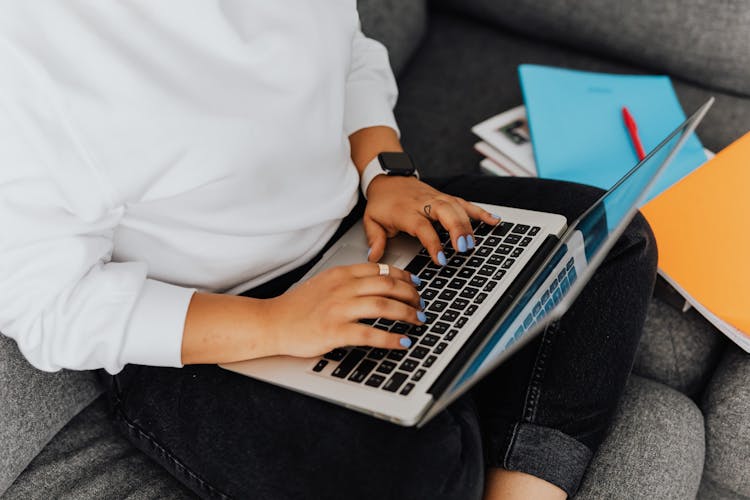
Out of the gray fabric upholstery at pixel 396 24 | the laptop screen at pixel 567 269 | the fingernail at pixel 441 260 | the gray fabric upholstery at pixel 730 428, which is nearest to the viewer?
the laptop screen at pixel 567 269

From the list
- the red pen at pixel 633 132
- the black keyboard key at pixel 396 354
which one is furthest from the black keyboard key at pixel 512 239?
the red pen at pixel 633 132

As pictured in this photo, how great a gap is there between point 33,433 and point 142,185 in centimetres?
35

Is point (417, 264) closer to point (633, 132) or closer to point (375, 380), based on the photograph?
point (375, 380)

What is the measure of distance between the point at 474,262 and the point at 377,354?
17cm

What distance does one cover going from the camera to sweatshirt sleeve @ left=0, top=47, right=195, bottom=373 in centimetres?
62

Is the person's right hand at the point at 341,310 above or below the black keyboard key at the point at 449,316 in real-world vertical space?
above

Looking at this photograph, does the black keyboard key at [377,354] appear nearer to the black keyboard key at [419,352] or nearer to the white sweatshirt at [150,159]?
the black keyboard key at [419,352]

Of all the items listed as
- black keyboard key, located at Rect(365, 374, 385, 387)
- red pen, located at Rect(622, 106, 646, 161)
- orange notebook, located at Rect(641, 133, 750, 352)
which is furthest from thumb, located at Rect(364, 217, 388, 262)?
red pen, located at Rect(622, 106, 646, 161)

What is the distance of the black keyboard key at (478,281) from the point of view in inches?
29.9

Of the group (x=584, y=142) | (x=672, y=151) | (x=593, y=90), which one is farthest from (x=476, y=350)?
(x=593, y=90)

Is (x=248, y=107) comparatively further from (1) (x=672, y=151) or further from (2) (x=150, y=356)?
→ (1) (x=672, y=151)

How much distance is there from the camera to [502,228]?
0.84 meters

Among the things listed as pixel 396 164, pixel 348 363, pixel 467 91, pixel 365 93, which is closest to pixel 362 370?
pixel 348 363

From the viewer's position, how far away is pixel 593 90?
4.26 ft
